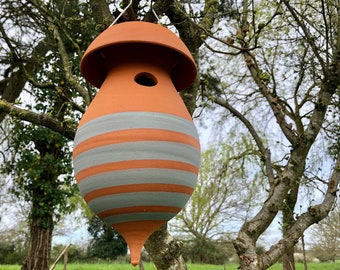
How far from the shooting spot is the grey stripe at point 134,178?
4.15 feet

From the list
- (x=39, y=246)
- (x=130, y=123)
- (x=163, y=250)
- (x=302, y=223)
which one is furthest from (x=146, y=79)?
(x=39, y=246)

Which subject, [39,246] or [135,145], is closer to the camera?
[135,145]

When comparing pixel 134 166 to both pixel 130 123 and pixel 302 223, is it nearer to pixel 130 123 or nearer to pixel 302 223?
pixel 130 123

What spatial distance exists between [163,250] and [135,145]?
166 centimetres

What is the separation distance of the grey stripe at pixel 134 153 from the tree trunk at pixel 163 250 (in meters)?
1.49

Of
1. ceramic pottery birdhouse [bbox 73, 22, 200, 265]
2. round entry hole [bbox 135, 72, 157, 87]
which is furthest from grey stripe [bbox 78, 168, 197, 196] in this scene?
round entry hole [bbox 135, 72, 157, 87]

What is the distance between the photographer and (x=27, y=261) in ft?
19.6

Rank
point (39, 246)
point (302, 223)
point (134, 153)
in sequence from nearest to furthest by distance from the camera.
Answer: point (134, 153), point (302, 223), point (39, 246)

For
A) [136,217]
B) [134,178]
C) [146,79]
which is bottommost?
[136,217]

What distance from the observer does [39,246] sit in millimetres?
5930

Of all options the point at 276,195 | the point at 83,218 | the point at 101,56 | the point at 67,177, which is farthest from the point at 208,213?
the point at 101,56

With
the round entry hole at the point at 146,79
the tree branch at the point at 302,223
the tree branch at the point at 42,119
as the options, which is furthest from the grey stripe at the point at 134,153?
the tree branch at the point at 302,223

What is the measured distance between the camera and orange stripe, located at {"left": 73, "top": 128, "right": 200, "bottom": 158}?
1.28m

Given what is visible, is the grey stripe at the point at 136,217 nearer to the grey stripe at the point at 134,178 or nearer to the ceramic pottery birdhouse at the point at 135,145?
the ceramic pottery birdhouse at the point at 135,145
